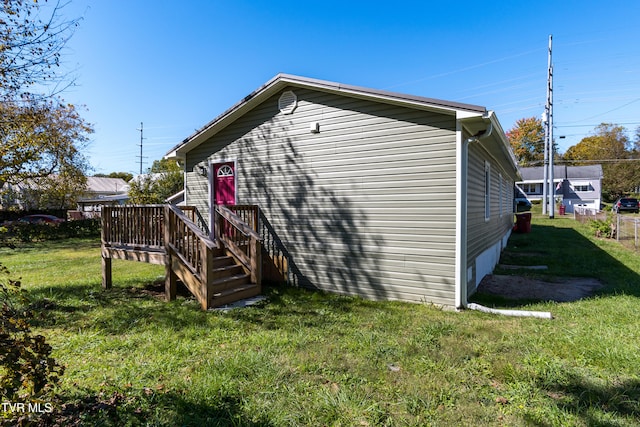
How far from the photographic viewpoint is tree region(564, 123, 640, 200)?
4134cm

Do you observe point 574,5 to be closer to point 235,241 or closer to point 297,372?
point 235,241

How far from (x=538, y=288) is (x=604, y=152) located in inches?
2194

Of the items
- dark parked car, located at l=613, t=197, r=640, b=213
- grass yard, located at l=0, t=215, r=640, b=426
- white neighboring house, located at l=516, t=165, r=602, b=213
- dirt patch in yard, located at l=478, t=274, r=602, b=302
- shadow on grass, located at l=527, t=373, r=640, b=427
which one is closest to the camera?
shadow on grass, located at l=527, t=373, r=640, b=427

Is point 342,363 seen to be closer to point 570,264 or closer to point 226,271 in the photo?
point 226,271

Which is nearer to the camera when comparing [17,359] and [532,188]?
[17,359]

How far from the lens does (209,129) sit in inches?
313

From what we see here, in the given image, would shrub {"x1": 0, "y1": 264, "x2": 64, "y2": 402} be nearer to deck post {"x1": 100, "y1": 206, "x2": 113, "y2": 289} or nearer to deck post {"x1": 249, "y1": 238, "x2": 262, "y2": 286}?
deck post {"x1": 249, "y1": 238, "x2": 262, "y2": 286}

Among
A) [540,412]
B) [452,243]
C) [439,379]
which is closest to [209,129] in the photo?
[452,243]

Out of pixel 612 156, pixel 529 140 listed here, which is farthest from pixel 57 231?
pixel 612 156

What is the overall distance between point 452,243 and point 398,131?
7.07 feet

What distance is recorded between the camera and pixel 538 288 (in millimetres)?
6828

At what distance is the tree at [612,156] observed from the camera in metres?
41.3

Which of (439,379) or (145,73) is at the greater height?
(145,73)

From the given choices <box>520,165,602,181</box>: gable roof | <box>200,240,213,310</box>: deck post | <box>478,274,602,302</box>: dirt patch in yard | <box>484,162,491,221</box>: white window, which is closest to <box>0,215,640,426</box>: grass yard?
<box>200,240,213,310</box>: deck post
